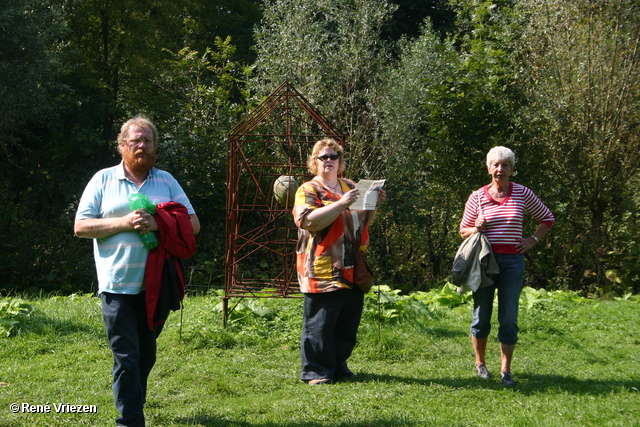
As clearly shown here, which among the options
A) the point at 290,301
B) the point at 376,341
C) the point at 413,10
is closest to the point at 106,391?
the point at 376,341

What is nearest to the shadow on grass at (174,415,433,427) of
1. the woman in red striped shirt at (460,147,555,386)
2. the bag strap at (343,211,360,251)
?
the woman in red striped shirt at (460,147,555,386)

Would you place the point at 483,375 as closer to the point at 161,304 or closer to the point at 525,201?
the point at 525,201

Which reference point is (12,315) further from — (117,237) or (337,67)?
(337,67)

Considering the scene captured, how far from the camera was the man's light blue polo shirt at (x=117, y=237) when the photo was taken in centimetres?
354

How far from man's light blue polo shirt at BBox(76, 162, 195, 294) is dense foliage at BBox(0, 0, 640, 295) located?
7016 millimetres

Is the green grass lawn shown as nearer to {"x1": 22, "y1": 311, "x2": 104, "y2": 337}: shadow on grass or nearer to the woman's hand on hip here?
{"x1": 22, "y1": 311, "x2": 104, "y2": 337}: shadow on grass

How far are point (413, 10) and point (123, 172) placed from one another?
17.3 meters

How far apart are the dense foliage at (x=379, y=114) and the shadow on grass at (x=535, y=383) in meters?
5.10

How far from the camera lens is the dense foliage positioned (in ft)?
31.6

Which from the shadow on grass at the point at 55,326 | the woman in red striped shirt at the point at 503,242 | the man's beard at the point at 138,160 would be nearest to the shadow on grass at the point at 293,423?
the woman in red striped shirt at the point at 503,242

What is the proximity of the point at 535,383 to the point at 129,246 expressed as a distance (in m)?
3.12

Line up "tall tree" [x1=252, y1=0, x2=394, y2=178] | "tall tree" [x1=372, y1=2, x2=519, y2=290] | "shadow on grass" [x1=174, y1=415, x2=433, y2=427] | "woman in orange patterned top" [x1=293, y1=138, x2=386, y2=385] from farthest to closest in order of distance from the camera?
"tall tree" [x1=252, y1=0, x2=394, y2=178], "tall tree" [x1=372, y1=2, x2=519, y2=290], "woman in orange patterned top" [x1=293, y1=138, x2=386, y2=385], "shadow on grass" [x1=174, y1=415, x2=433, y2=427]

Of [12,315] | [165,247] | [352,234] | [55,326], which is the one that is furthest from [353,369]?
[12,315]

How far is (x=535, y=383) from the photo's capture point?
4.87 metres
